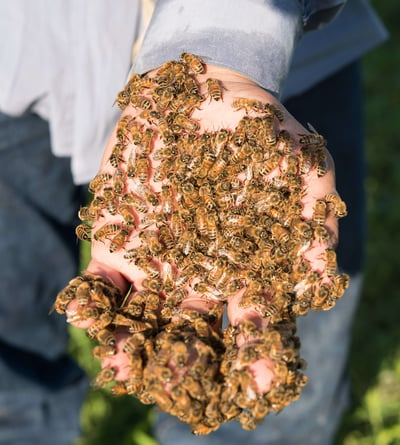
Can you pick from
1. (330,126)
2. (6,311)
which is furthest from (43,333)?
(330,126)

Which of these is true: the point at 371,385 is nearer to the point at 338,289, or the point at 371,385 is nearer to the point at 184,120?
the point at 338,289

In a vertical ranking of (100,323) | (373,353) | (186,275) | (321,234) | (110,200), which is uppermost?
(321,234)

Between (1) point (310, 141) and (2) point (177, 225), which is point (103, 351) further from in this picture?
(1) point (310, 141)

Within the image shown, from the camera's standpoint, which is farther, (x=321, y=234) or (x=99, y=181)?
(x=99, y=181)

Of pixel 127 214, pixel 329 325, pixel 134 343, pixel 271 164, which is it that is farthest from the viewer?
pixel 329 325

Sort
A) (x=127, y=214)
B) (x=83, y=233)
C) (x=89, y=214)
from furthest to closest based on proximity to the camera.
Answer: (x=83, y=233) < (x=89, y=214) < (x=127, y=214)

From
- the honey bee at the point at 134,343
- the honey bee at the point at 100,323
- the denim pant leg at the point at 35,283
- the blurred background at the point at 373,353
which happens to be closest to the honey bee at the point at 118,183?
the honey bee at the point at 100,323

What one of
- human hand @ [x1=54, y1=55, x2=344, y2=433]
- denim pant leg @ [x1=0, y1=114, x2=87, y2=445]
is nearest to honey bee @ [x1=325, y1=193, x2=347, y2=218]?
human hand @ [x1=54, y1=55, x2=344, y2=433]

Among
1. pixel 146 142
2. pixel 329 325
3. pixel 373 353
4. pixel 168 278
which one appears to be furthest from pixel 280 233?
pixel 373 353
